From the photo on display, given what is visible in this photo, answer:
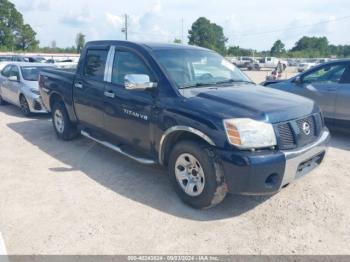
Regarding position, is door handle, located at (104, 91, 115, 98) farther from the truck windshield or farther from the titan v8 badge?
the truck windshield

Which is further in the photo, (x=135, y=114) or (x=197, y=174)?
(x=135, y=114)

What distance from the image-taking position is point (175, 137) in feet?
12.8

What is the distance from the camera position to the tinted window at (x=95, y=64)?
200 inches

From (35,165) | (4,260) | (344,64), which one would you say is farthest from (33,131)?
(344,64)

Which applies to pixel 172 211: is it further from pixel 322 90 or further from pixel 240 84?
pixel 322 90

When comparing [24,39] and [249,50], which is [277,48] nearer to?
[249,50]

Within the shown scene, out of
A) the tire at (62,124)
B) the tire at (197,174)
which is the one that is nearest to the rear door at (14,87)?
the tire at (62,124)

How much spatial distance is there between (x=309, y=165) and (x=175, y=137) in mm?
1575

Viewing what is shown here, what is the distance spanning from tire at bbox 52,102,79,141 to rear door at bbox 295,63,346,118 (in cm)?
484

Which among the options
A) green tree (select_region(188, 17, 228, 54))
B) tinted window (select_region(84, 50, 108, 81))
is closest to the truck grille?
tinted window (select_region(84, 50, 108, 81))

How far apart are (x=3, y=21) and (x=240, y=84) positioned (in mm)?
84072

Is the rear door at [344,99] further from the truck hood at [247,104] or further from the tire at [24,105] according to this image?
the tire at [24,105]

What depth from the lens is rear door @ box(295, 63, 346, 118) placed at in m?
6.56

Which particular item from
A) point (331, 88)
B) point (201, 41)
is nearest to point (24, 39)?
point (201, 41)
